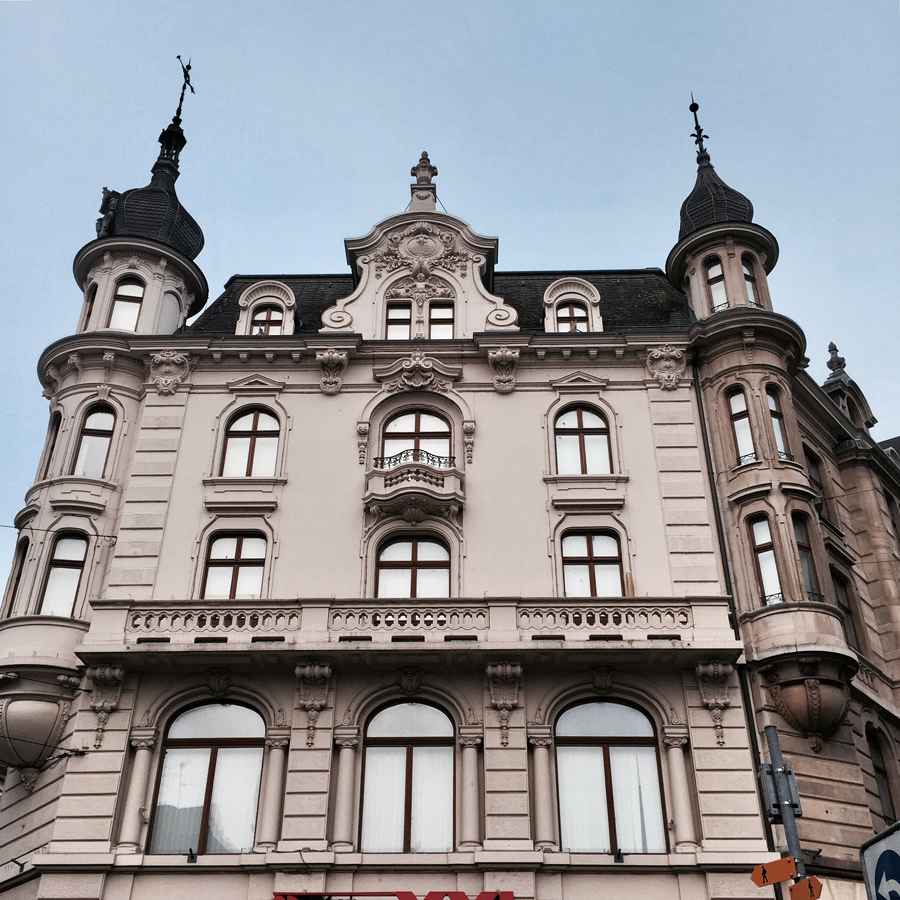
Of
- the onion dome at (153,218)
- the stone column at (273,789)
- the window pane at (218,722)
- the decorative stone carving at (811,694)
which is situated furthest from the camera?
the onion dome at (153,218)

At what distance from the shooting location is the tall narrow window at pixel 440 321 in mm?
28797

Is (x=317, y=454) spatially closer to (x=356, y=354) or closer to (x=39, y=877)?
(x=356, y=354)

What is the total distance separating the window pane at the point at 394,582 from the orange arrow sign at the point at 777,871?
13.0m

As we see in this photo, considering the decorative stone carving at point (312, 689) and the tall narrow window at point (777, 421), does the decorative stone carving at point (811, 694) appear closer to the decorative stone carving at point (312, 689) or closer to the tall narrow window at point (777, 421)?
the tall narrow window at point (777, 421)

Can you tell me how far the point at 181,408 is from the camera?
27.1 meters

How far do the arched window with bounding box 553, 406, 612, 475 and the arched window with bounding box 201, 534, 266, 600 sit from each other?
7.99 meters

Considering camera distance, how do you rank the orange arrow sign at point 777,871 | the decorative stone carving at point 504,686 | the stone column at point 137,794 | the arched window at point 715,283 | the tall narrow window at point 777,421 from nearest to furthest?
1. the orange arrow sign at point 777,871
2. the stone column at point 137,794
3. the decorative stone carving at point 504,686
4. the tall narrow window at point 777,421
5. the arched window at point 715,283

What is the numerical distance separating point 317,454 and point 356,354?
333 centimetres

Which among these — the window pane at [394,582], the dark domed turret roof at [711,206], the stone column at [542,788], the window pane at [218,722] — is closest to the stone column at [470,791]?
the stone column at [542,788]

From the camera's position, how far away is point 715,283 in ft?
94.5

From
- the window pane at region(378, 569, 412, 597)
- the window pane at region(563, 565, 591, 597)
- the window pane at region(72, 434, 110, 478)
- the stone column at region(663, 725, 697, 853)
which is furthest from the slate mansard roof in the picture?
the stone column at region(663, 725, 697, 853)

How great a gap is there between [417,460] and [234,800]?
30.0ft

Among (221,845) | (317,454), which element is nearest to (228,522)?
(317,454)

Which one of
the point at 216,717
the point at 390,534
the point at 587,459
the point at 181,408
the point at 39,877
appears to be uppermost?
the point at 181,408
